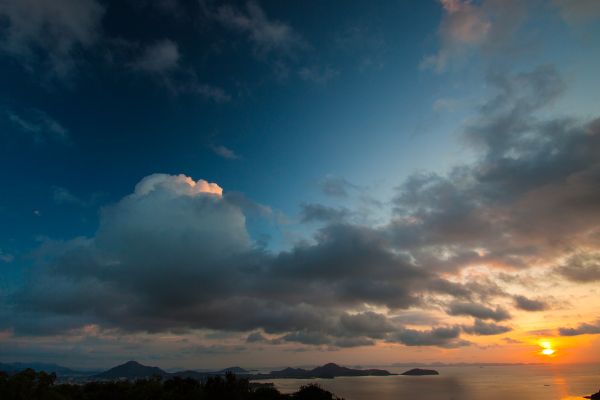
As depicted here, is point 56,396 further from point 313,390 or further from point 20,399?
point 313,390

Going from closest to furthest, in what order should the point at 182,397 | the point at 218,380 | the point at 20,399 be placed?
the point at 20,399
the point at 182,397
the point at 218,380

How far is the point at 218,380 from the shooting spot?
95.7m

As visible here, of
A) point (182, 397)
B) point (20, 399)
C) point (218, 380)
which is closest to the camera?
point (20, 399)

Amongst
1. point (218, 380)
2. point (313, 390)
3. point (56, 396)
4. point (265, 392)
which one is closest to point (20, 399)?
point (56, 396)

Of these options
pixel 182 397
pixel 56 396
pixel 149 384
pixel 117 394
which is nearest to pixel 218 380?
pixel 182 397

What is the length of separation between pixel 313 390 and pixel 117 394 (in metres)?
51.3

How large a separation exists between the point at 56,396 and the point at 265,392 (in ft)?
179

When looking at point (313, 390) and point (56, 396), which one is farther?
point (313, 390)

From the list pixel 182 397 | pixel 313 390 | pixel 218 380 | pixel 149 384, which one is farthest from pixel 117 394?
pixel 313 390

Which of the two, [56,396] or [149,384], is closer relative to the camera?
[56,396]

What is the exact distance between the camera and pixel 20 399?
5456 cm

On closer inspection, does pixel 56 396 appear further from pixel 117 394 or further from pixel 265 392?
pixel 265 392

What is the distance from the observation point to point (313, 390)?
100750 millimetres

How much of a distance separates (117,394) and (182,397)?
19320mm
